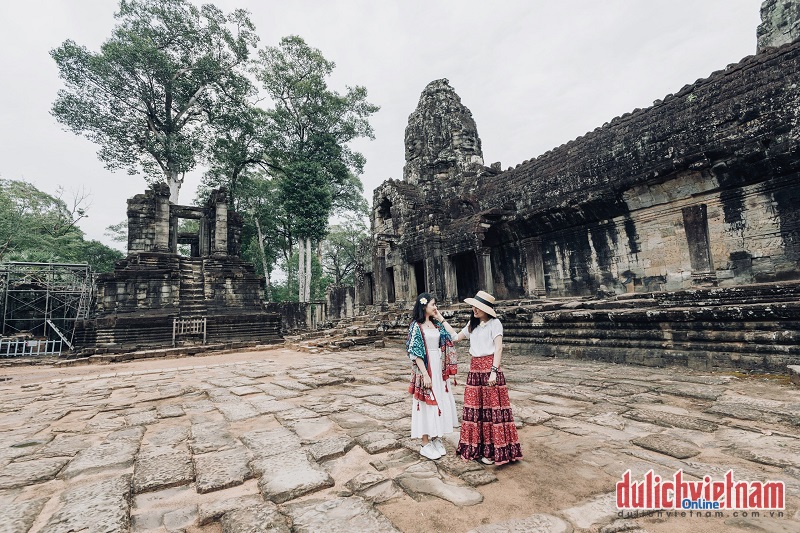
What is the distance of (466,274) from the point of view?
56.0 feet

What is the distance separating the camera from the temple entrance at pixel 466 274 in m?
16.8

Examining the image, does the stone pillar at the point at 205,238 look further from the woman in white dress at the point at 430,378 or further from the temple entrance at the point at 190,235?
the woman in white dress at the point at 430,378

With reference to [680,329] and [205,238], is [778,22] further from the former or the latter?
[205,238]

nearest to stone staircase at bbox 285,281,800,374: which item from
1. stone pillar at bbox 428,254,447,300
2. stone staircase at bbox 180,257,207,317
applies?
stone pillar at bbox 428,254,447,300

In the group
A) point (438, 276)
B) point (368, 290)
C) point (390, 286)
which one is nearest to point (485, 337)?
point (438, 276)

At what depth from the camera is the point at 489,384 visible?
298cm

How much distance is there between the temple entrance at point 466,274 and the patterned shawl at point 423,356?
44.2 feet

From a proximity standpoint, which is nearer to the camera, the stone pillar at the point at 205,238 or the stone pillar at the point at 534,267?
the stone pillar at the point at 534,267

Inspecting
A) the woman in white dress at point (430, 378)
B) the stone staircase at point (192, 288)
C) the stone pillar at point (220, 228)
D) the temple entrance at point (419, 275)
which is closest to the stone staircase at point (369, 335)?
the temple entrance at point (419, 275)

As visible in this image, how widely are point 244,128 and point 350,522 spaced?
26.3 m

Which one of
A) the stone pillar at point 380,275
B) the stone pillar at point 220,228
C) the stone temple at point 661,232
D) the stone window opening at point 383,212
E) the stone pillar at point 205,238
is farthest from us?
the stone pillar at point 205,238

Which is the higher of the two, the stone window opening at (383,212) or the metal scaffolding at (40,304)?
the stone window opening at (383,212)

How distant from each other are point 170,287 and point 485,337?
17800mm

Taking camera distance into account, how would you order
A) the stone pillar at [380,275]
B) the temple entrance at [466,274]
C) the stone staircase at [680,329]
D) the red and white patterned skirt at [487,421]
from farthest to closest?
the stone pillar at [380,275] → the temple entrance at [466,274] → the stone staircase at [680,329] → the red and white patterned skirt at [487,421]
